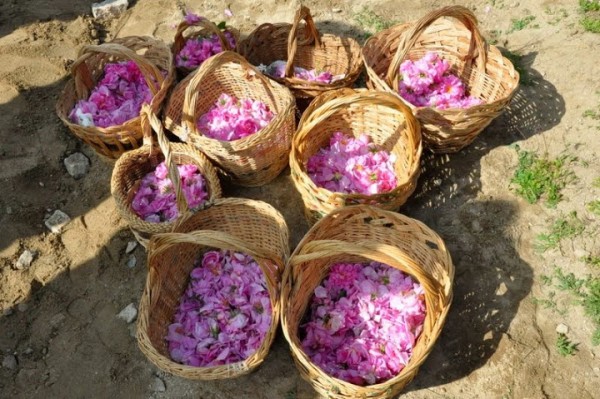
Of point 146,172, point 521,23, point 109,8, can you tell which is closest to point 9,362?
point 146,172

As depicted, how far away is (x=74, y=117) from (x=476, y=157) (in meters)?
3.04

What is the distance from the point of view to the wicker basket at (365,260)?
7.30 feet

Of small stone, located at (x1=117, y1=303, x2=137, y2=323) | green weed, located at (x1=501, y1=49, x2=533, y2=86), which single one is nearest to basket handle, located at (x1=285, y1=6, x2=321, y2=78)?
green weed, located at (x1=501, y1=49, x2=533, y2=86)

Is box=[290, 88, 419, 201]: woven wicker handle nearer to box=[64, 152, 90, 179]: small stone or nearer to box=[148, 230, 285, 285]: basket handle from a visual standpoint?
box=[148, 230, 285, 285]: basket handle

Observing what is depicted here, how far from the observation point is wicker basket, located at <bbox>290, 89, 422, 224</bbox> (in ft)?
9.37

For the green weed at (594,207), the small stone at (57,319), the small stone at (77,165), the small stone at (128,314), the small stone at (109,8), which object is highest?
the green weed at (594,207)

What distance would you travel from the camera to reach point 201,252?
10.9ft

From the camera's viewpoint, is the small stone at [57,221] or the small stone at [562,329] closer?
the small stone at [562,329]

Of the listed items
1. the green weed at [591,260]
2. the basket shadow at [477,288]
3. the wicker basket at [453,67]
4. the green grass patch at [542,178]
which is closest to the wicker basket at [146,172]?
the wicker basket at [453,67]

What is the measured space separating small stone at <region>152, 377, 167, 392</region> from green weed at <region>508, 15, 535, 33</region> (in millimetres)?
3989

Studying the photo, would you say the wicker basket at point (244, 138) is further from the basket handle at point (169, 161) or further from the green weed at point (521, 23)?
the green weed at point (521, 23)

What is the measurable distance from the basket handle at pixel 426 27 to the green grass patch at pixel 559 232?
126 centimetres

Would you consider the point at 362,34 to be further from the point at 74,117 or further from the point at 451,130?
the point at 74,117

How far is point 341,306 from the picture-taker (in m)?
2.93
